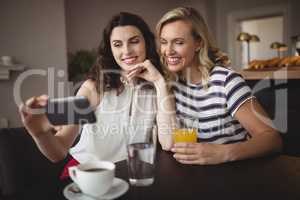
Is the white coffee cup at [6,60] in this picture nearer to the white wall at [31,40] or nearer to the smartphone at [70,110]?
the white wall at [31,40]

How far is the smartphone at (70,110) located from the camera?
710mm

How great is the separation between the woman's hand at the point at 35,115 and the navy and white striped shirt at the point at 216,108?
62cm

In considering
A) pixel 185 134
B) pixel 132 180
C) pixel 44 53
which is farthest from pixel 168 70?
pixel 44 53

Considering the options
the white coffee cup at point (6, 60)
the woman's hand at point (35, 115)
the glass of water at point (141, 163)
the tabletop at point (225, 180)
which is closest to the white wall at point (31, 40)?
the white coffee cup at point (6, 60)

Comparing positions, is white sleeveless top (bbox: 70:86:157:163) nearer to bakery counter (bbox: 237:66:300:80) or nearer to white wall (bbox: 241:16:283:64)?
bakery counter (bbox: 237:66:300:80)

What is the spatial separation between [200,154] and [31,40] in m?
3.07

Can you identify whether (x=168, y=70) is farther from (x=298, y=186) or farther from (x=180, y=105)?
(x=298, y=186)

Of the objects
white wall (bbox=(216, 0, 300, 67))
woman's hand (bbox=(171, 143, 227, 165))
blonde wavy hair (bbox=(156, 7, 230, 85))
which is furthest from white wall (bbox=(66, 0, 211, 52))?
woman's hand (bbox=(171, 143, 227, 165))

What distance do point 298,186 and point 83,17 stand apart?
412 centimetres

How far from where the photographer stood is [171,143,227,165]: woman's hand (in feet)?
3.12

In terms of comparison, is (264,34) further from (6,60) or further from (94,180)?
A: (94,180)

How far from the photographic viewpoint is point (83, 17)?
4367 mm

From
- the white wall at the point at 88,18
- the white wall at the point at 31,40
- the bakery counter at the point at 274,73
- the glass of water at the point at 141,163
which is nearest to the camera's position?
the glass of water at the point at 141,163

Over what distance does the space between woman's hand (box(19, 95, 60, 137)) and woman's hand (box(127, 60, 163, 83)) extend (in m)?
0.43
